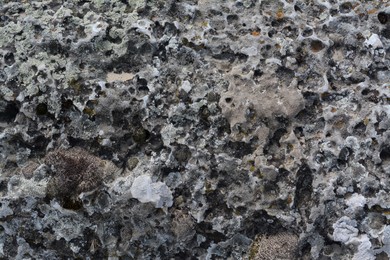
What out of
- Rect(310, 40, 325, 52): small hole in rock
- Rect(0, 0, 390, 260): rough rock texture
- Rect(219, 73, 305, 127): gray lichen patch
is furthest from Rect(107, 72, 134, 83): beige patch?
Rect(310, 40, 325, 52): small hole in rock

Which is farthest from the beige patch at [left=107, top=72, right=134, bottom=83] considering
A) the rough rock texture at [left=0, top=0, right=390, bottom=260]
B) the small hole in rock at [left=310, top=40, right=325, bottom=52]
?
the small hole in rock at [left=310, top=40, right=325, bottom=52]

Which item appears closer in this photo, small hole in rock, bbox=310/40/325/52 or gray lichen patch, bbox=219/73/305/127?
gray lichen patch, bbox=219/73/305/127

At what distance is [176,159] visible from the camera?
15.7ft

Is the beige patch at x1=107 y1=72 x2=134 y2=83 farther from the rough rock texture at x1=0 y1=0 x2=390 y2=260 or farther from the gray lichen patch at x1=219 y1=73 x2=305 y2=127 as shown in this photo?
the gray lichen patch at x1=219 y1=73 x2=305 y2=127

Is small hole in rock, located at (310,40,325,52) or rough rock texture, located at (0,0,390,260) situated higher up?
small hole in rock, located at (310,40,325,52)

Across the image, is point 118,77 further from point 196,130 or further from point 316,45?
point 316,45

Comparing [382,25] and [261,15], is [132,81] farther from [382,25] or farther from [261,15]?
[382,25]

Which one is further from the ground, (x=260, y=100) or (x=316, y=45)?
(x=316, y=45)

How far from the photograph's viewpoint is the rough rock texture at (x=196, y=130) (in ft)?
15.4

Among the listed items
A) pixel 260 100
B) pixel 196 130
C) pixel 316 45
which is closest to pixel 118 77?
pixel 196 130

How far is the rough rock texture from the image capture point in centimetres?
471

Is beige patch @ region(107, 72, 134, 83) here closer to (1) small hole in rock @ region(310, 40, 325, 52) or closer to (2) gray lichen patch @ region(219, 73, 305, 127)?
(2) gray lichen patch @ region(219, 73, 305, 127)

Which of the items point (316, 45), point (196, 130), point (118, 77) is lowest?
point (196, 130)

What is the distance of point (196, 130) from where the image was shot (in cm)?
482
